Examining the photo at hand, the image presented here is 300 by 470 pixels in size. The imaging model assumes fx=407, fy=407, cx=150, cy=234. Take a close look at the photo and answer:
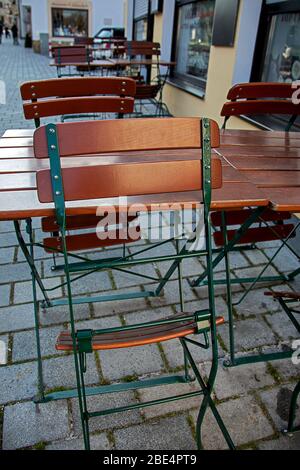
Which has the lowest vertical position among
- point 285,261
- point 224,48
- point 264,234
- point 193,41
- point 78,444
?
point 78,444

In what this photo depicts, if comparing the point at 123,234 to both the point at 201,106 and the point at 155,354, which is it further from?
the point at 201,106

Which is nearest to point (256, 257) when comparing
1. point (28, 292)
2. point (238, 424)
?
point (238, 424)

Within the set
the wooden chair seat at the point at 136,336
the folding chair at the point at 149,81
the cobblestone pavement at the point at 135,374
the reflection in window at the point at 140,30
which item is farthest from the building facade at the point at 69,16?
the wooden chair seat at the point at 136,336

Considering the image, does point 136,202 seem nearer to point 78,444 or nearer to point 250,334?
point 78,444

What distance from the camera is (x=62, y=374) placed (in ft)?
5.88

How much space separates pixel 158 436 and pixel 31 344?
754mm

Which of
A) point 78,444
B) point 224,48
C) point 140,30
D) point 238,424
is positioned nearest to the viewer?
point 78,444

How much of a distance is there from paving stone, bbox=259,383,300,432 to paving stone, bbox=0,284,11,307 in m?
1.37

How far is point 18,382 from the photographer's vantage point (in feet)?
5.72

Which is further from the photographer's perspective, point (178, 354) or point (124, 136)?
point (178, 354)

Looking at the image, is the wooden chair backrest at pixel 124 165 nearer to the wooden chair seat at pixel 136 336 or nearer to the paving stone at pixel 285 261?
the wooden chair seat at pixel 136 336

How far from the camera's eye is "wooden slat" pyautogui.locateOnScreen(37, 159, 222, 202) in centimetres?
112

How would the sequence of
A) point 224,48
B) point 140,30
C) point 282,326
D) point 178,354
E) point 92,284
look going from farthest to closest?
1. point 140,30
2. point 224,48
3. point 92,284
4. point 282,326
5. point 178,354
